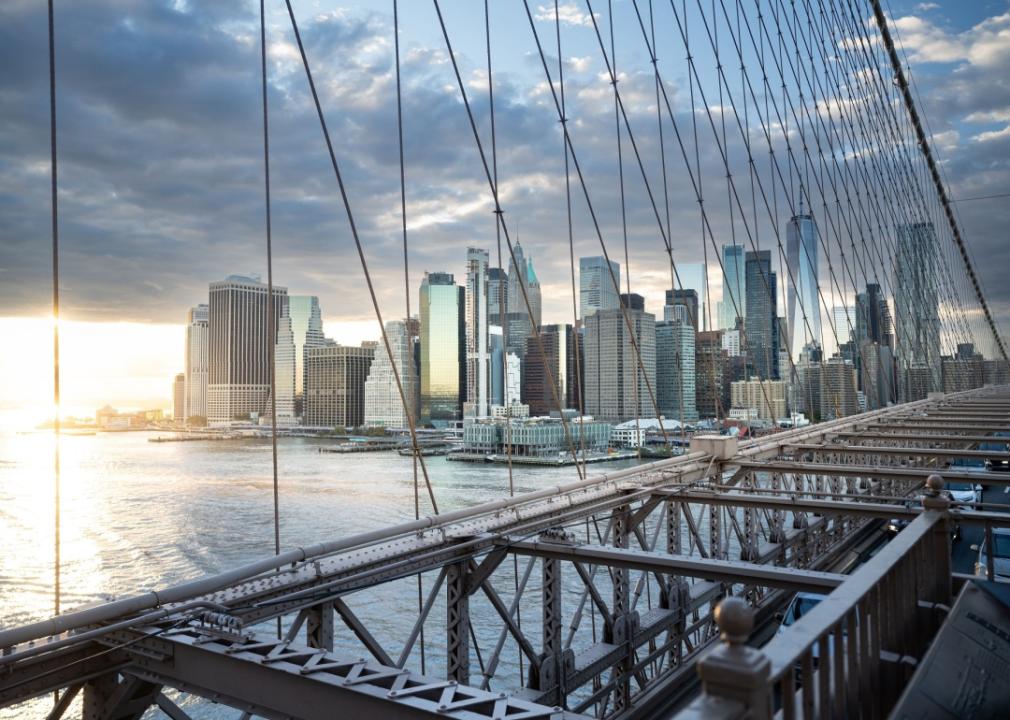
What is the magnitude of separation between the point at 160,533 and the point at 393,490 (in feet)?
41.4

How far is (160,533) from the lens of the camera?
3750 cm

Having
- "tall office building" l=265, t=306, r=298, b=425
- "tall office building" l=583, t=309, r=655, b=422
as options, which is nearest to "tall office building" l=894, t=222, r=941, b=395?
"tall office building" l=583, t=309, r=655, b=422

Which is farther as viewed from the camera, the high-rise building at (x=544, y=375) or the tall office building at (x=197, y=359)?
the tall office building at (x=197, y=359)

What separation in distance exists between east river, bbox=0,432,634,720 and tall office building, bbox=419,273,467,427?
5859 mm

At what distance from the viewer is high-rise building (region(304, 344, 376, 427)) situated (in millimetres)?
55094

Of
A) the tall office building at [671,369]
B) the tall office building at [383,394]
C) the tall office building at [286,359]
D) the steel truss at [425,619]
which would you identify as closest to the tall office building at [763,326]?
the tall office building at [671,369]

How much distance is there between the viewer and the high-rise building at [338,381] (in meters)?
55.1

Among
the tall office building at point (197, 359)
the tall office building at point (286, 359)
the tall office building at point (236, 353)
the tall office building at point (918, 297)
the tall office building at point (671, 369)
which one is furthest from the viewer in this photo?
the tall office building at point (197, 359)

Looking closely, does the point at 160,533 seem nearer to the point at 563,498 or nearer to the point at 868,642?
the point at 563,498

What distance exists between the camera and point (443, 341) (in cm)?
3628

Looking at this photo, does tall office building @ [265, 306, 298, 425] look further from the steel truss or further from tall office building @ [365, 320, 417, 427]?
the steel truss

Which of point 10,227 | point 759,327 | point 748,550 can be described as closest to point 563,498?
point 10,227

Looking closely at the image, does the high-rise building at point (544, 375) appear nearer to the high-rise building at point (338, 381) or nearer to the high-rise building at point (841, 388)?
the high-rise building at point (841, 388)

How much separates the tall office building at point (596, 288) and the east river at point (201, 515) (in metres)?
11.0
